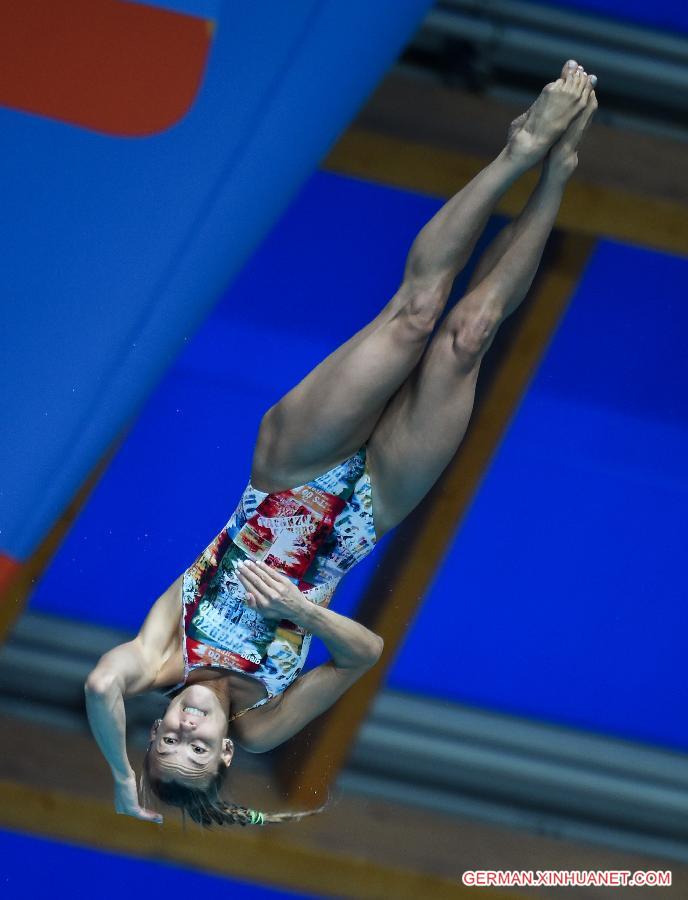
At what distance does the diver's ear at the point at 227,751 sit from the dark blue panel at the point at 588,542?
38.8 inches

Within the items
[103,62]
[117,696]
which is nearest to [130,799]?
[117,696]

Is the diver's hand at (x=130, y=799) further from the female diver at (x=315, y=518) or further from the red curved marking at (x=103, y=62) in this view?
the red curved marking at (x=103, y=62)

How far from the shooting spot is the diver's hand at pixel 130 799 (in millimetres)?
1979

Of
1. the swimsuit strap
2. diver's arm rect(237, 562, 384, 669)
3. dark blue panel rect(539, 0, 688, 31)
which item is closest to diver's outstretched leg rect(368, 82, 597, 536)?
diver's arm rect(237, 562, 384, 669)

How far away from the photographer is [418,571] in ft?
8.59

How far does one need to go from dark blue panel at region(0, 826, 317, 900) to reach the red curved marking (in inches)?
69.6

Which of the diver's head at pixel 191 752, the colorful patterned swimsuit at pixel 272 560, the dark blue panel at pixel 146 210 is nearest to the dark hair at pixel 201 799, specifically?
the diver's head at pixel 191 752

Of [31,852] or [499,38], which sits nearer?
[499,38]

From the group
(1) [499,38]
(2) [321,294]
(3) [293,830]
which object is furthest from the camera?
(3) [293,830]

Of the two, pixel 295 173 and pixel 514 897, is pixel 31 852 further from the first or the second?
pixel 295 173

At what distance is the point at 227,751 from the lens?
6.44 ft

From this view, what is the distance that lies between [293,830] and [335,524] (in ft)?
4.28

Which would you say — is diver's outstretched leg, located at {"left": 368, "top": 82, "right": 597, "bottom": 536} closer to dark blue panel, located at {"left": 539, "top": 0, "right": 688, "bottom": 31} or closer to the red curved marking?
the red curved marking

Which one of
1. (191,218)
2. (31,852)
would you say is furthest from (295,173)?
(31,852)
